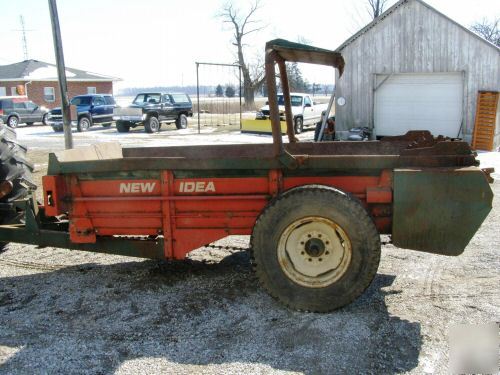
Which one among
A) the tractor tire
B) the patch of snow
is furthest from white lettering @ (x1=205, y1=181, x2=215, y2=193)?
the patch of snow

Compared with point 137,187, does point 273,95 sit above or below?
above

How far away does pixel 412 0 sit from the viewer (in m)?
17.0

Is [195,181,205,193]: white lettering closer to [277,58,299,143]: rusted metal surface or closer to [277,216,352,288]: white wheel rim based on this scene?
[277,216,352,288]: white wheel rim

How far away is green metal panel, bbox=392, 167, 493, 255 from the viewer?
13.4ft

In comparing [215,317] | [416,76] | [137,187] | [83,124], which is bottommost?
[215,317]

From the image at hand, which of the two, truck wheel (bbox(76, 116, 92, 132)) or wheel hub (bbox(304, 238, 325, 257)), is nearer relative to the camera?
wheel hub (bbox(304, 238, 325, 257))

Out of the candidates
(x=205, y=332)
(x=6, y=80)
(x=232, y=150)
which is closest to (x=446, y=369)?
(x=205, y=332)

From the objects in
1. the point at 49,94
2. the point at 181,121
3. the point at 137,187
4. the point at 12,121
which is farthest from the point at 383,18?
the point at 49,94

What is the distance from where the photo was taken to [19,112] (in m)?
31.3

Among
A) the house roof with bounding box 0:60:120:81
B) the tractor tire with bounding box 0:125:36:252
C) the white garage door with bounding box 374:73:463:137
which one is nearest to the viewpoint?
the tractor tire with bounding box 0:125:36:252

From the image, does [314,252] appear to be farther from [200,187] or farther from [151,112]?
[151,112]

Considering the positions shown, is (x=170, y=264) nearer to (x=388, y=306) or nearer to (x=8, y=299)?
(x=8, y=299)

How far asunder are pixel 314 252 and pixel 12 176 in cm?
340

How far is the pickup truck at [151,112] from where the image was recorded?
26172mm
